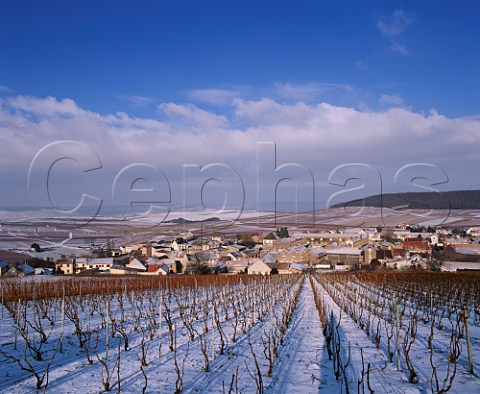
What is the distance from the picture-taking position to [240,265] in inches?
1766

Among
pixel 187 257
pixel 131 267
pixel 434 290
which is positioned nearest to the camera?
pixel 434 290

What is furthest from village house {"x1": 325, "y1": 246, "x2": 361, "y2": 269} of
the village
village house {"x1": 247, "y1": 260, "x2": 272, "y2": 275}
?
village house {"x1": 247, "y1": 260, "x2": 272, "y2": 275}

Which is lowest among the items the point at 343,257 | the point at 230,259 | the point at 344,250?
the point at 343,257

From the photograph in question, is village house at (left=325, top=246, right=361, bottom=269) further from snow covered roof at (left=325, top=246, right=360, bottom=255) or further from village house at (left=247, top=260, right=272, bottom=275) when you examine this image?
village house at (left=247, top=260, right=272, bottom=275)

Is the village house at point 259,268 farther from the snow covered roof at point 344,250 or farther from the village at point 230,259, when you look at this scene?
the snow covered roof at point 344,250

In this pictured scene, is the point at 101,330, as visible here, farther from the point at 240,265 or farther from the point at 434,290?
the point at 240,265

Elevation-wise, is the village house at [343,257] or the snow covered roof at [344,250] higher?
the snow covered roof at [344,250]

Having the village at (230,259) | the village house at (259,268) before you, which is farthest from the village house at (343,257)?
the village house at (259,268)

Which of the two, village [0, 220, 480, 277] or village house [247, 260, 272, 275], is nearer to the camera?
village [0, 220, 480, 277]

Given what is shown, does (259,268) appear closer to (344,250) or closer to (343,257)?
(343,257)

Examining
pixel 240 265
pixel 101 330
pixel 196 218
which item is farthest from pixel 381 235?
pixel 101 330

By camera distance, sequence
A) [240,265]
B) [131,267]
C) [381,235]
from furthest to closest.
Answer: [381,235] < [240,265] < [131,267]

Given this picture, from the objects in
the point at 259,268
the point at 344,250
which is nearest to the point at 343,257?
the point at 344,250

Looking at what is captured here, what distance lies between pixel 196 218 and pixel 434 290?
183 feet
